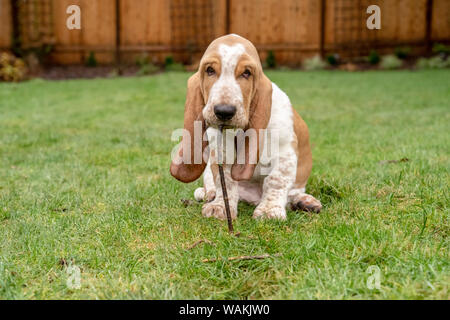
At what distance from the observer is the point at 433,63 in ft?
46.4

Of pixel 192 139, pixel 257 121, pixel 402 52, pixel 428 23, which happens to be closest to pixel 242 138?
pixel 257 121

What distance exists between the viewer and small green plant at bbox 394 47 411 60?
14898mm

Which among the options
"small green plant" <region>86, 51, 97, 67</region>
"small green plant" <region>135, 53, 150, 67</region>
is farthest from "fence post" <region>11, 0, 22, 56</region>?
"small green plant" <region>135, 53, 150, 67</region>

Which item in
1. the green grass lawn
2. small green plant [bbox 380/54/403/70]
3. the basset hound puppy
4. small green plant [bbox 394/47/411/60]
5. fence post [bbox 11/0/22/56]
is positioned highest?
fence post [bbox 11/0/22/56]

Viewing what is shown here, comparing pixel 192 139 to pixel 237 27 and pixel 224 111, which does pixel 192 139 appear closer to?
pixel 224 111

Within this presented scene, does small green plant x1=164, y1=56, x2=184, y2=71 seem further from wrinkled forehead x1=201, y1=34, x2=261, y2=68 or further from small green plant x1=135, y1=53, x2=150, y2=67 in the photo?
wrinkled forehead x1=201, y1=34, x2=261, y2=68

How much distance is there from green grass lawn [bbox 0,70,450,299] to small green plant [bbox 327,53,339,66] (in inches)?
332

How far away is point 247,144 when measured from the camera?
112 inches

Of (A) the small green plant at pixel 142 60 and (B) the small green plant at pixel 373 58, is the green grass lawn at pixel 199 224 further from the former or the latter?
(A) the small green plant at pixel 142 60

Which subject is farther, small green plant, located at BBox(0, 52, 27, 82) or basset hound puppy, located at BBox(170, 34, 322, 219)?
small green plant, located at BBox(0, 52, 27, 82)

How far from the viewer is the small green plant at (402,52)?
14.9 meters

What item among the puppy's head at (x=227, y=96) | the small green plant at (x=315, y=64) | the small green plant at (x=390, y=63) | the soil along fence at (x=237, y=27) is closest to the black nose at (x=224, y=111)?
the puppy's head at (x=227, y=96)

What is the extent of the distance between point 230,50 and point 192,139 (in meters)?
0.53

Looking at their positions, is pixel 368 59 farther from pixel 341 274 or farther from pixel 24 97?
pixel 341 274
